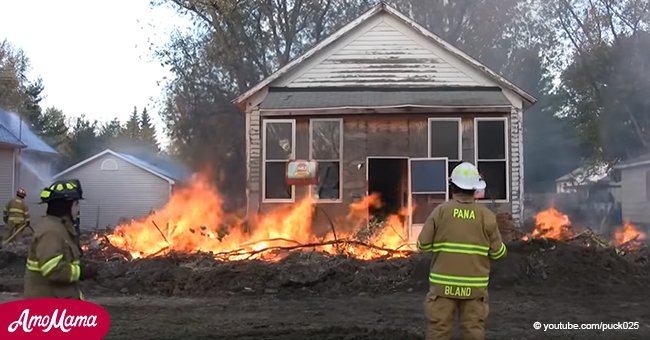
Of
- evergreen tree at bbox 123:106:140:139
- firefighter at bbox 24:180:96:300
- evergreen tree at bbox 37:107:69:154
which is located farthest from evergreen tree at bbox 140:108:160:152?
firefighter at bbox 24:180:96:300

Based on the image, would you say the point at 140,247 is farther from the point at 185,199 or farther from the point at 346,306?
the point at 346,306

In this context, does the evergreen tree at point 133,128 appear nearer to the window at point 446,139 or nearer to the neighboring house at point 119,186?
the neighboring house at point 119,186

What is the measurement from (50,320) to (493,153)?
12993 mm

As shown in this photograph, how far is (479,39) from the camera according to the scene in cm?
3359

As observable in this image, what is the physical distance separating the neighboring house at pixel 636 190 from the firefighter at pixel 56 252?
26776 mm

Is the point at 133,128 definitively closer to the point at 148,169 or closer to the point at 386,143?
the point at 148,169

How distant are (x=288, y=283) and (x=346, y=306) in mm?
1560

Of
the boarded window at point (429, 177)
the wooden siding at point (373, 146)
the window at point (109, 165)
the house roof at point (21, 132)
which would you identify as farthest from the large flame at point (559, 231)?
the house roof at point (21, 132)

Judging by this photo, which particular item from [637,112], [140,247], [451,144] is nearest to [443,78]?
[451,144]

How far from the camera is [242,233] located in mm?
14555

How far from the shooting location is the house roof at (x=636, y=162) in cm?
2743

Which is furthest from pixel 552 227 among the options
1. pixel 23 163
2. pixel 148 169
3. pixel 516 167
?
pixel 23 163

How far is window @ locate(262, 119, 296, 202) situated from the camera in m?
15.3

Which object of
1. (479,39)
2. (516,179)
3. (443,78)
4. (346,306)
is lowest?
(346,306)
